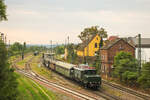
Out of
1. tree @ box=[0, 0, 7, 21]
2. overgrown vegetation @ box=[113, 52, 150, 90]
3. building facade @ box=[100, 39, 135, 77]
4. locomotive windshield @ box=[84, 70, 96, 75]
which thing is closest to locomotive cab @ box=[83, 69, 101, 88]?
locomotive windshield @ box=[84, 70, 96, 75]

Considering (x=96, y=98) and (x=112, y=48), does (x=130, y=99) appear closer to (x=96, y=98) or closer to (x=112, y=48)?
(x=96, y=98)

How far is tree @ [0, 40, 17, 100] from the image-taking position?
8562 mm

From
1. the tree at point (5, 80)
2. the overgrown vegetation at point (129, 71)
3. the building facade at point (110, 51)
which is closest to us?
the tree at point (5, 80)

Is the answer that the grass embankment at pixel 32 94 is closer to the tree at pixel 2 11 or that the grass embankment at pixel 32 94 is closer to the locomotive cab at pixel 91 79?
the locomotive cab at pixel 91 79

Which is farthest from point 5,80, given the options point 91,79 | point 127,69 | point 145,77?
point 127,69

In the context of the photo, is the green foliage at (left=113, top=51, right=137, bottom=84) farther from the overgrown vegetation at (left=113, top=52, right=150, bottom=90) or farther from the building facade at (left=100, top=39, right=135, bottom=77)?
the building facade at (left=100, top=39, right=135, bottom=77)

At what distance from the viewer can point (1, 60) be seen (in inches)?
359

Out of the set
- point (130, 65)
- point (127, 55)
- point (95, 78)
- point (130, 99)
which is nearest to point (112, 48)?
point (127, 55)

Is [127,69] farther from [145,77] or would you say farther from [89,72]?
[89,72]

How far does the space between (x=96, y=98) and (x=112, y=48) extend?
22.5 meters

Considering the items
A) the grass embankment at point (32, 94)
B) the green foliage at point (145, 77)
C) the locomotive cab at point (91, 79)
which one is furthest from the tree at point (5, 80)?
the green foliage at point (145, 77)

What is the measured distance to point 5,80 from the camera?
8891 mm

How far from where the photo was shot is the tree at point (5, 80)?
8562mm

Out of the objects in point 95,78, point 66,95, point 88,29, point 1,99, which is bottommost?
point 66,95
